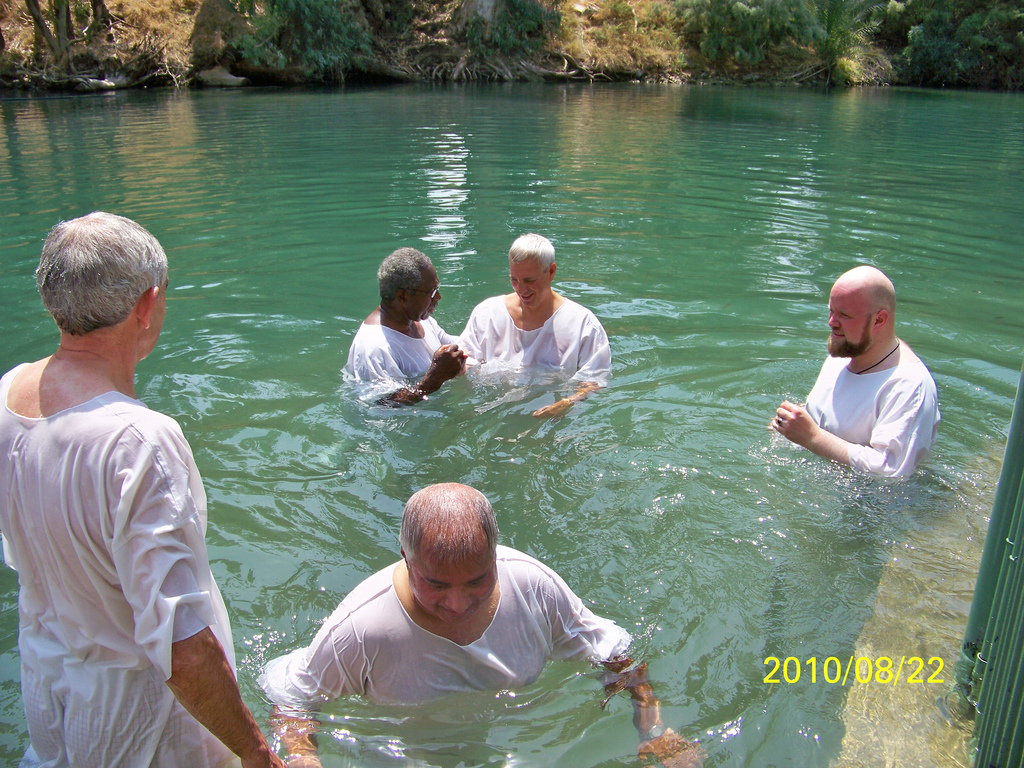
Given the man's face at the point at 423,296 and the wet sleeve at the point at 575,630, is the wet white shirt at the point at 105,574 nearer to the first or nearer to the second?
the wet sleeve at the point at 575,630

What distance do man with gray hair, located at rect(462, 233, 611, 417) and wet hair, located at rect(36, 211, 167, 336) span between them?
3.95 m

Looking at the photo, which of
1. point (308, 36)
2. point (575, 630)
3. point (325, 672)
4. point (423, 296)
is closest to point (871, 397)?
point (575, 630)

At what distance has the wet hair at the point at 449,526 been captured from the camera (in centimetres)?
251

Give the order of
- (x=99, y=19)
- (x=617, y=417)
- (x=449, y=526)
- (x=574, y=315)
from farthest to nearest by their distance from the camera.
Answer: (x=99, y=19) < (x=574, y=315) < (x=617, y=417) < (x=449, y=526)

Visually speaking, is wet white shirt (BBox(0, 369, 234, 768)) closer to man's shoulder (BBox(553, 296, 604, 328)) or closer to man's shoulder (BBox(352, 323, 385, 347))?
man's shoulder (BBox(352, 323, 385, 347))

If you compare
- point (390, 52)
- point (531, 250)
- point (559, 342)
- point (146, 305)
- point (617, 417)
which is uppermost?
point (390, 52)

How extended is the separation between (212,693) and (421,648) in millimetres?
806

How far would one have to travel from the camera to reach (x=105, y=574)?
2139 millimetres

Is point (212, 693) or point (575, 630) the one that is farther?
point (575, 630)

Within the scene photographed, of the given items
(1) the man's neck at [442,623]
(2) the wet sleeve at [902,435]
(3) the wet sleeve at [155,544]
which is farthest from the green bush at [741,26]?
(3) the wet sleeve at [155,544]

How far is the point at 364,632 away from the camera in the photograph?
2773mm

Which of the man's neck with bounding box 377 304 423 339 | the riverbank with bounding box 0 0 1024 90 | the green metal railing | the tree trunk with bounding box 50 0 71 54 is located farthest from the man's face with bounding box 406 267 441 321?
the tree trunk with bounding box 50 0 71 54

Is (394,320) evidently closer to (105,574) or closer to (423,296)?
(423,296)

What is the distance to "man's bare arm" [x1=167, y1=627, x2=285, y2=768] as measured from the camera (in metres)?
2.14
